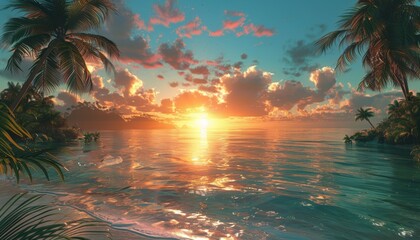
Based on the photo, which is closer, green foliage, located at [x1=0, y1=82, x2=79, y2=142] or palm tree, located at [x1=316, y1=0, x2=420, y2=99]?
palm tree, located at [x1=316, y1=0, x2=420, y2=99]

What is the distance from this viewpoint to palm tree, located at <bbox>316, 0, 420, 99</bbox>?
22094 millimetres

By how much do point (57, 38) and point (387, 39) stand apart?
26.6 meters

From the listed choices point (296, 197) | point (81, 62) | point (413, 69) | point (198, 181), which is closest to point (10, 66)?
point (81, 62)

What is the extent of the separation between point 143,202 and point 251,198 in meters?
3.95

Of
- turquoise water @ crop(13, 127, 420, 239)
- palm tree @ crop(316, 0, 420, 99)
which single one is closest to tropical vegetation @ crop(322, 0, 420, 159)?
palm tree @ crop(316, 0, 420, 99)

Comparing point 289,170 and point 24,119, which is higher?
point 24,119

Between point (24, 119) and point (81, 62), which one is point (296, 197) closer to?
point (81, 62)

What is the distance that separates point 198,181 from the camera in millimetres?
13594

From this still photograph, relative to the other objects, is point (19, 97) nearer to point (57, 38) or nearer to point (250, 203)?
point (57, 38)

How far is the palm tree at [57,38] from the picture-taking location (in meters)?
12.4

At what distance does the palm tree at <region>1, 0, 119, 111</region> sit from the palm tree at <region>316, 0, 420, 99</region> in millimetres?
19336

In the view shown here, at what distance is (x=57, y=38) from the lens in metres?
12.8

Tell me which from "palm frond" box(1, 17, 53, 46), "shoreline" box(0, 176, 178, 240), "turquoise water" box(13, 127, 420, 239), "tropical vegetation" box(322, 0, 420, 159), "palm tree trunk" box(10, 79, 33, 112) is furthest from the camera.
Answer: "tropical vegetation" box(322, 0, 420, 159)

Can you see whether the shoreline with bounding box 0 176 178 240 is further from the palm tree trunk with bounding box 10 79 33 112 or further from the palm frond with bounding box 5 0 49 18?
the palm frond with bounding box 5 0 49 18
